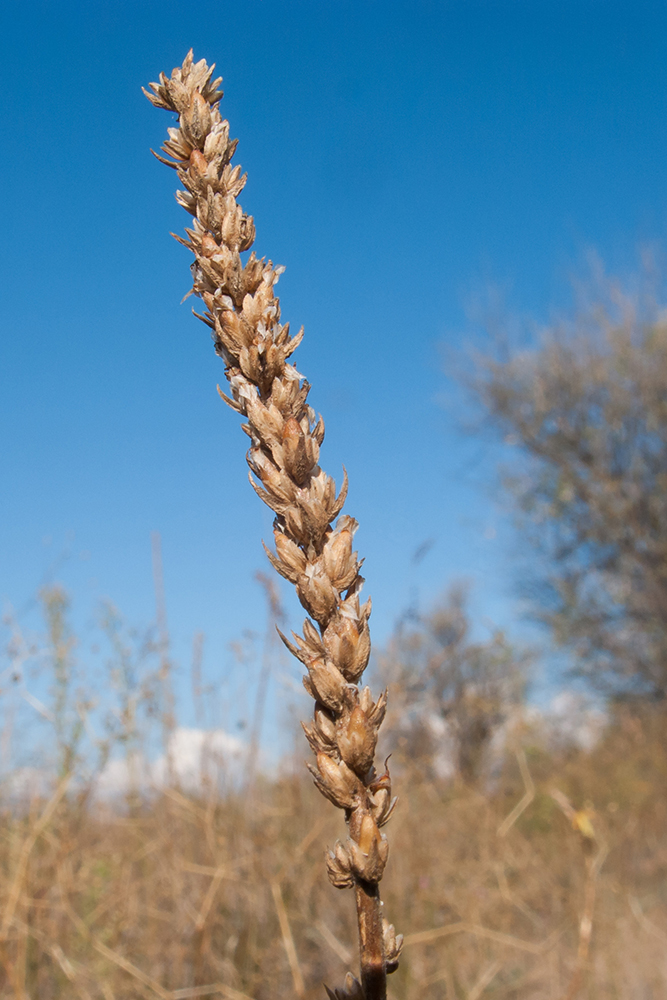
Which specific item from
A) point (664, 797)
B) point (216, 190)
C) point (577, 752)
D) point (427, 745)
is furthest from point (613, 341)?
point (216, 190)

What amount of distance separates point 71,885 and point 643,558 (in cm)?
1431

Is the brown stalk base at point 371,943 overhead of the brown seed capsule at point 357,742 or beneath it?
beneath

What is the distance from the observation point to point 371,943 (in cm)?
63

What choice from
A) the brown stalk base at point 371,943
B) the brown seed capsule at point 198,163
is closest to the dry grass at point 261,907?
the brown stalk base at point 371,943

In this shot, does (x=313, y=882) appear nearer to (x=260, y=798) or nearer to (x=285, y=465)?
(x=260, y=798)

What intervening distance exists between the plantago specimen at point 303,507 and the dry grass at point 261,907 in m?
1.76

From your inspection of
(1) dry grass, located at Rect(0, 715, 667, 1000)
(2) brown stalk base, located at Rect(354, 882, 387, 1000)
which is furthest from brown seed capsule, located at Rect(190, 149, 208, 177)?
(1) dry grass, located at Rect(0, 715, 667, 1000)

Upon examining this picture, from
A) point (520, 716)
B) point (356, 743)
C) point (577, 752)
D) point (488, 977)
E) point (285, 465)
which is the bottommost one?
point (488, 977)

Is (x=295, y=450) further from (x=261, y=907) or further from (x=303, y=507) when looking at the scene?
(x=261, y=907)

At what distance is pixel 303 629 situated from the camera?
2.20 ft

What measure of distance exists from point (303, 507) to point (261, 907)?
3.21m

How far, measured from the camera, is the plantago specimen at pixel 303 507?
0.64 meters

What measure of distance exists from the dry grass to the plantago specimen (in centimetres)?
176

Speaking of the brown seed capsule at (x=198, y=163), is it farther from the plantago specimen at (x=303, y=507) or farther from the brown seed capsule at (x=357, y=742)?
the brown seed capsule at (x=357, y=742)
